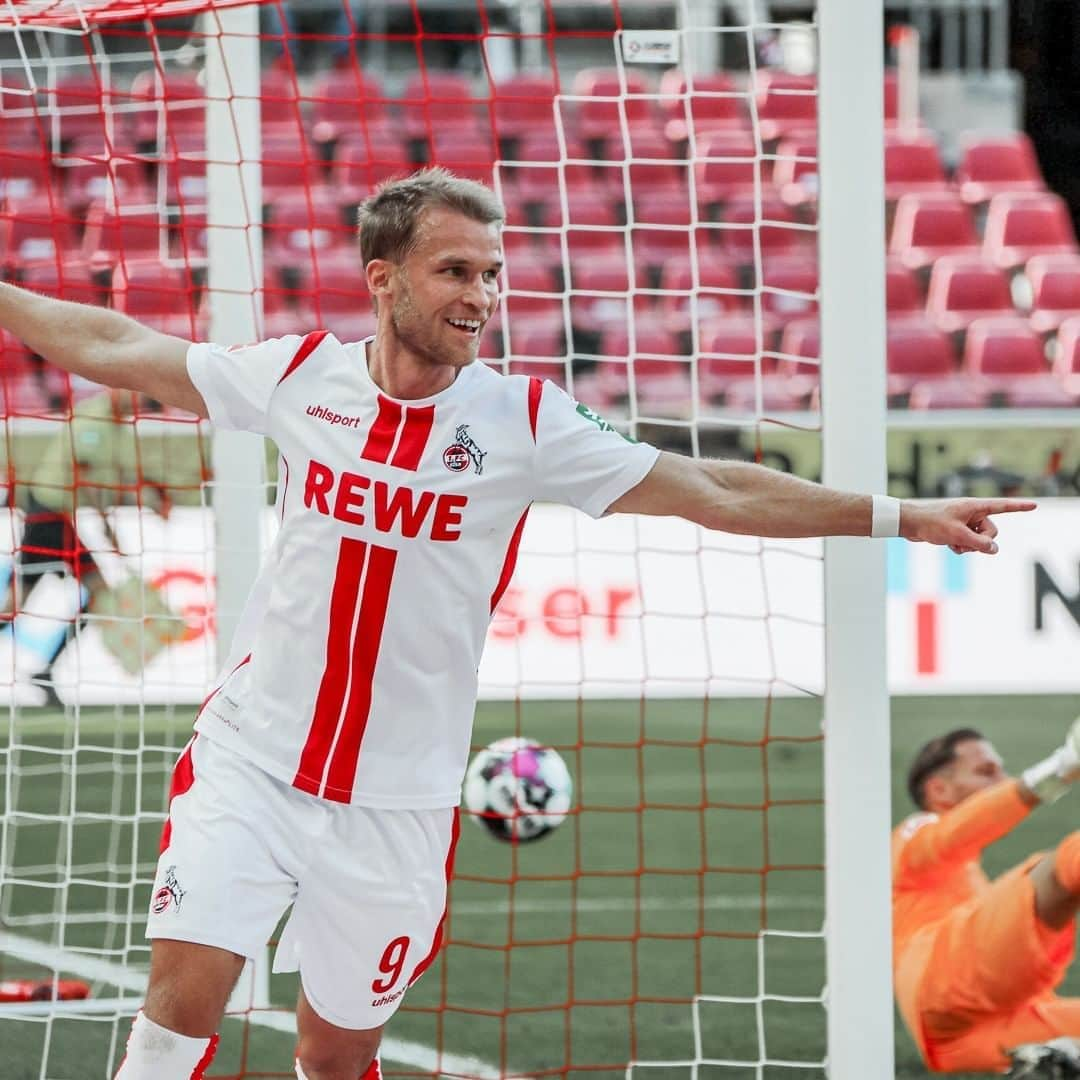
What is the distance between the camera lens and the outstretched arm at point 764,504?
120 inches

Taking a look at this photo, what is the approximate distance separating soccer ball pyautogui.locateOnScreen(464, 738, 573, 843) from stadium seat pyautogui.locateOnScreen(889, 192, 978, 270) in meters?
9.67

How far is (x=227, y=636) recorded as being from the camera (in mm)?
5145

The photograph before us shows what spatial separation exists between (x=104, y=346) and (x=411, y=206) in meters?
0.62

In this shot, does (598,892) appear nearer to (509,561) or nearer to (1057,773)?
(1057,773)

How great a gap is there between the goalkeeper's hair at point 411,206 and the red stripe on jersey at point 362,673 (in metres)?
0.53

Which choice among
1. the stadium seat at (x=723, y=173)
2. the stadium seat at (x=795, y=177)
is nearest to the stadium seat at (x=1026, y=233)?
the stadium seat at (x=795, y=177)

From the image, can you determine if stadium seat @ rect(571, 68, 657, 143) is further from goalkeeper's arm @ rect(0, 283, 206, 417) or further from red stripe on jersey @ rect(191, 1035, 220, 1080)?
red stripe on jersey @ rect(191, 1035, 220, 1080)

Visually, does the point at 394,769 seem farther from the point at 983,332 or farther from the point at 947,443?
the point at 983,332

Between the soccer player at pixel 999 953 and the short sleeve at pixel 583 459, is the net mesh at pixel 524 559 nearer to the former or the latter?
the soccer player at pixel 999 953

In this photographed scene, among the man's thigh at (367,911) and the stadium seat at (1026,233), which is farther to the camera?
the stadium seat at (1026,233)

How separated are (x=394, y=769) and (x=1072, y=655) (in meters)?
6.67

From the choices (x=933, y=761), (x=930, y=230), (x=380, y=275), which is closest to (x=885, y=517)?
(x=380, y=275)

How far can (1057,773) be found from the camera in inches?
165

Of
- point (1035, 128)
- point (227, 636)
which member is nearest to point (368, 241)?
point (227, 636)
